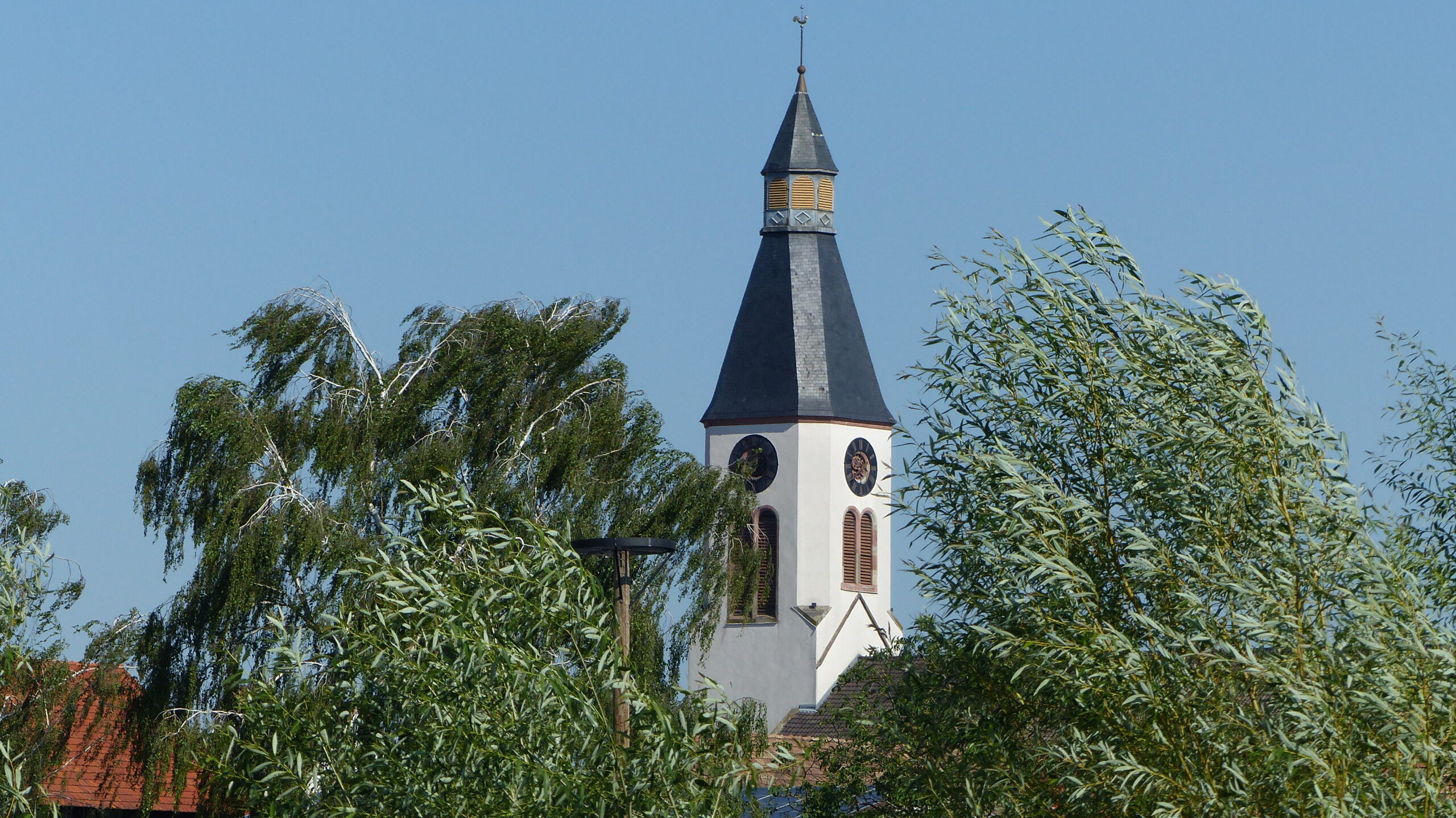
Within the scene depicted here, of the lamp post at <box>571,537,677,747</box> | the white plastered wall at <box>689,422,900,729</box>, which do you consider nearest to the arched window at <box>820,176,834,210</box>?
the white plastered wall at <box>689,422,900,729</box>

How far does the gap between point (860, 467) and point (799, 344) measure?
14.2 ft

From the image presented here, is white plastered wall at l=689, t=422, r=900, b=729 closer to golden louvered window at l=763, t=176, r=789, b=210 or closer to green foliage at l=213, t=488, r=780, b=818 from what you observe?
golden louvered window at l=763, t=176, r=789, b=210

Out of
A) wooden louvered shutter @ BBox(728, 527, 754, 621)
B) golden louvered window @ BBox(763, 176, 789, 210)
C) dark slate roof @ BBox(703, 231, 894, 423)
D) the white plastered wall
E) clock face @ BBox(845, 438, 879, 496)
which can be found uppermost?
golden louvered window @ BBox(763, 176, 789, 210)

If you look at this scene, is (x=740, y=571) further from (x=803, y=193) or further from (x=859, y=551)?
(x=803, y=193)

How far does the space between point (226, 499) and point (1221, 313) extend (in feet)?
50.7

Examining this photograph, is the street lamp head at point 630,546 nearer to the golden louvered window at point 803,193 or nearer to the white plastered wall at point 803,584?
the white plastered wall at point 803,584

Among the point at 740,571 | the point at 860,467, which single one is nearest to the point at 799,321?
the point at 860,467

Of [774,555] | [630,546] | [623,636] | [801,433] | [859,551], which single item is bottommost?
[623,636]

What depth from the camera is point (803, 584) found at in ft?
191

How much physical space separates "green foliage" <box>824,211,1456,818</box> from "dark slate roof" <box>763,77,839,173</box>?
4446cm

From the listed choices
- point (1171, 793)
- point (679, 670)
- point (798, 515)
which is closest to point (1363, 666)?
point (1171, 793)

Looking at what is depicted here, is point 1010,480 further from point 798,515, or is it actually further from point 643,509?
point 798,515

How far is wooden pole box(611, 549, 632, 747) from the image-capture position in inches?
450

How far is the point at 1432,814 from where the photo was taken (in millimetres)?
10828
